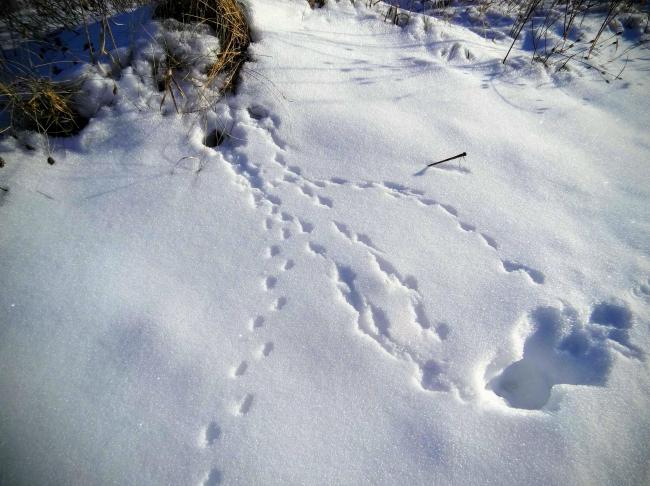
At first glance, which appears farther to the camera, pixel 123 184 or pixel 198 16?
pixel 198 16

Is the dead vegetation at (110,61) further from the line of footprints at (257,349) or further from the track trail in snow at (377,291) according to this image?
the line of footprints at (257,349)

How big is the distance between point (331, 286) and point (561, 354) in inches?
34.4

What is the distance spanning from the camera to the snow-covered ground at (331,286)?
100cm

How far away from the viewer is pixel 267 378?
110cm

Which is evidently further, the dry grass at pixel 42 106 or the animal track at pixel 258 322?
the dry grass at pixel 42 106

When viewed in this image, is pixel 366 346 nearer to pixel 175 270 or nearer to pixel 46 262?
pixel 175 270

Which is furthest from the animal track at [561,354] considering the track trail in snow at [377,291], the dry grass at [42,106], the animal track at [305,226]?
the dry grass at [42,106]

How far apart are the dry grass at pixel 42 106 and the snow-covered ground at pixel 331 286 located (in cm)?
9

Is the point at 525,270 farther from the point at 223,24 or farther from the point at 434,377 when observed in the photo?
the point at 223,24

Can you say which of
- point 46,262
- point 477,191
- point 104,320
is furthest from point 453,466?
point 46,262

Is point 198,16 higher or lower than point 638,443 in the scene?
higher

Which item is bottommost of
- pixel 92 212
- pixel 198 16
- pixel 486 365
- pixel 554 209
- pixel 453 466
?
pixel 453 466

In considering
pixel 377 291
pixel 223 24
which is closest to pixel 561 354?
pixel 377 291

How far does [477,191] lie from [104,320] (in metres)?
1.69
